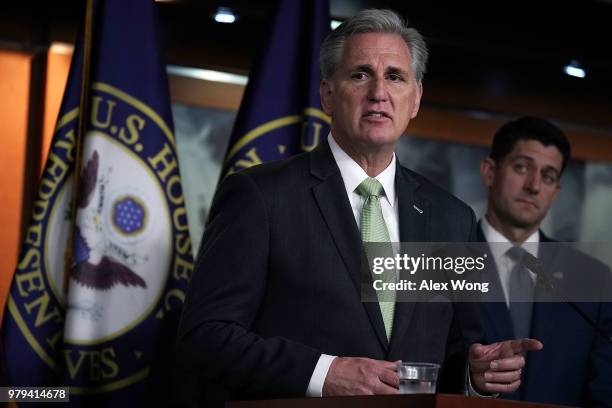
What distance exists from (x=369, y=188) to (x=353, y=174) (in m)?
0.06

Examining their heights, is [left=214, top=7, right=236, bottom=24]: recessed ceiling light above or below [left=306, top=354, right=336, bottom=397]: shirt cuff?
above

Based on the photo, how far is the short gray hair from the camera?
264cm

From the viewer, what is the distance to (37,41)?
418 centimetres

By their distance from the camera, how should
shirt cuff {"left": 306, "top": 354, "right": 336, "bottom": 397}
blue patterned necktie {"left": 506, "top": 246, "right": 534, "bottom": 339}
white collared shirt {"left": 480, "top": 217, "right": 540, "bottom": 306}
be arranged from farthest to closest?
white collared shirt {"left": 480, "top": 217, "right": 540, "bottom": 306} < blue patterned necktie {"left": 506, "top": 246, "right": 534, "bottom": 339} < shirt cuff {"left": 306, "top": 354, "right": 336, "bottom": 397}

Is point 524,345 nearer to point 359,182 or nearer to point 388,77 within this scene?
point 359,182

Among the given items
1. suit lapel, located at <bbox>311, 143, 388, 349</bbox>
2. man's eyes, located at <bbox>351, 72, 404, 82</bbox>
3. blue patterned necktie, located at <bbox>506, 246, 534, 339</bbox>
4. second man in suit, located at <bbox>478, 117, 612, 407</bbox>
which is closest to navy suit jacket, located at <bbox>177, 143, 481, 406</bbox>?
suit lapel, located at <bbox>311, 143, 388, 349</bbox>

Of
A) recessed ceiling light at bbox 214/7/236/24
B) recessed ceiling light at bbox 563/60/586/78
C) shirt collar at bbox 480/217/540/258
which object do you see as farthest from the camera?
recessed ceiling light at bbox 563/60/586/78

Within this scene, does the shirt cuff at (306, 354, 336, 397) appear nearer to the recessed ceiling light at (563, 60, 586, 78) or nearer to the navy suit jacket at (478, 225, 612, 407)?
the navy suit jacket at (478, 225, 612, 407)

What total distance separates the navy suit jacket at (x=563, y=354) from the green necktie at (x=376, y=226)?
3.30 ft

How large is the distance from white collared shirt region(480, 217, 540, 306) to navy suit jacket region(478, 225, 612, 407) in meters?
0.14

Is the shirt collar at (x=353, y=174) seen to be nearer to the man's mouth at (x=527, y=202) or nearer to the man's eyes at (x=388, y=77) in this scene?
the man's eyes at (x=388, y=77)

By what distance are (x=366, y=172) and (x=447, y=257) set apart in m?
0.30

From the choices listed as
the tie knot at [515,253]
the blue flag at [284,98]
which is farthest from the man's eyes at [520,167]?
the blue flag at [284,98]

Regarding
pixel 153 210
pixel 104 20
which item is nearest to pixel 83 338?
pixel 153 210
